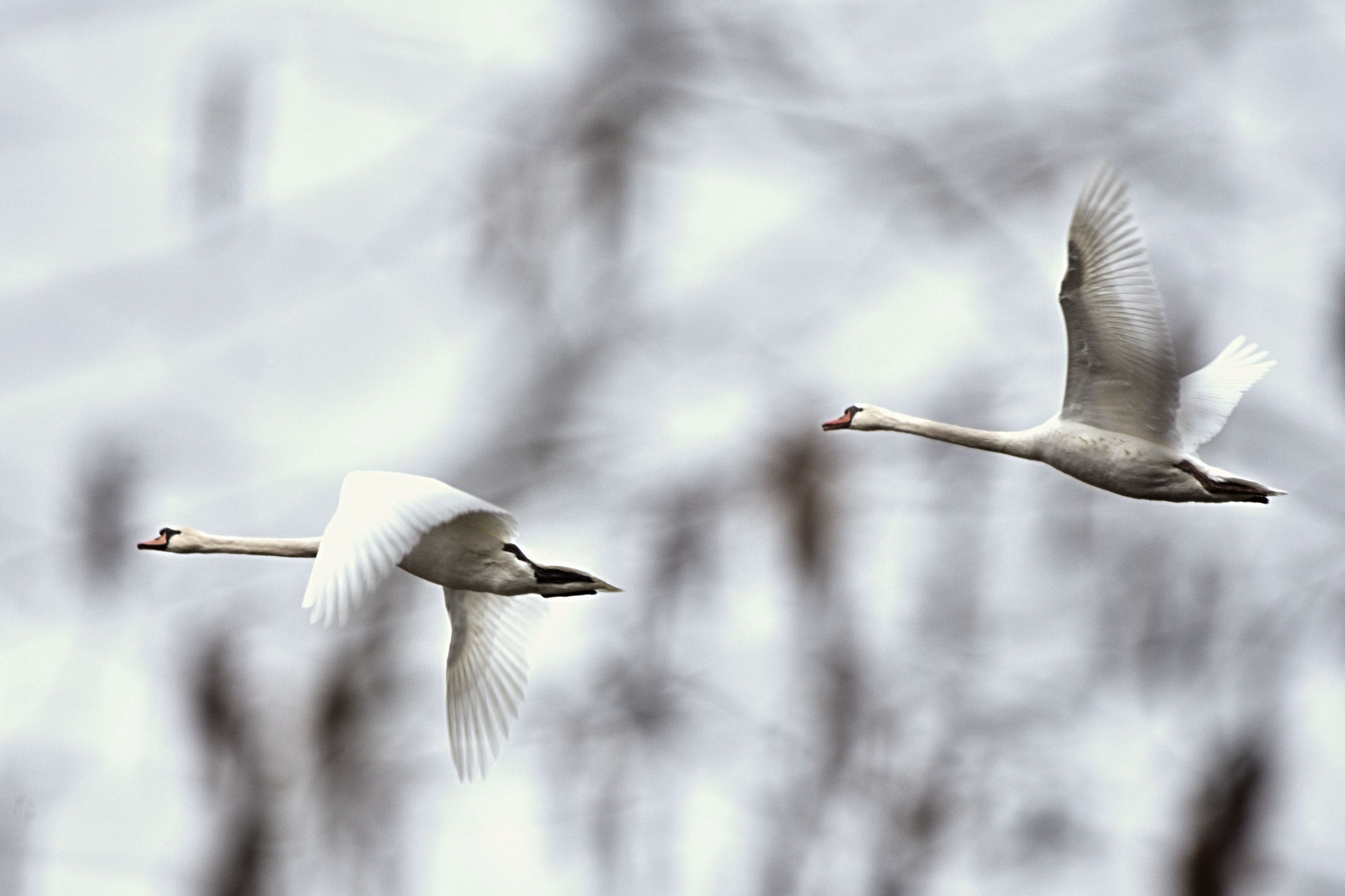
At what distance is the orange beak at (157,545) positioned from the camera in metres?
10.3

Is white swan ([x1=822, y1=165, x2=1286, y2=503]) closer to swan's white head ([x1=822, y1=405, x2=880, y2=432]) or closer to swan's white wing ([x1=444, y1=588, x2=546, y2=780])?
swan's white head ([x1=822, y1=405, x2=880, y2=432])

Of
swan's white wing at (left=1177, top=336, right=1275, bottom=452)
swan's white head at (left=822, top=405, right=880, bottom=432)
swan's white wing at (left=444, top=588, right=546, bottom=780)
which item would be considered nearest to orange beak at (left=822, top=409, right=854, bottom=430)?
swan's white head at (left=822, top=405, right=880, bottom=432)

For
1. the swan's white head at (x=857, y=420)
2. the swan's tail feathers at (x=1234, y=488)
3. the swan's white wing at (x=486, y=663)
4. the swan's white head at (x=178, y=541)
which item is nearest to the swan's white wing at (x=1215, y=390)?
the swan's tail feathers at (x=1234, y=488)

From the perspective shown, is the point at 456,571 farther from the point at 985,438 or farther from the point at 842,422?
the point at 985,438

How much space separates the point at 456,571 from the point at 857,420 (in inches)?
91.2

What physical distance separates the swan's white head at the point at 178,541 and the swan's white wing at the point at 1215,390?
227 inches

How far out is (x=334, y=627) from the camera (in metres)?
5.52

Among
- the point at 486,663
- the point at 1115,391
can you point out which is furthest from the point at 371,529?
the point at 1115,391

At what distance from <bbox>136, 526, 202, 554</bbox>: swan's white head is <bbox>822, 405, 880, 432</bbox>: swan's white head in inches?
155

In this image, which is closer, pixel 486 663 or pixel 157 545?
pixel 486 663

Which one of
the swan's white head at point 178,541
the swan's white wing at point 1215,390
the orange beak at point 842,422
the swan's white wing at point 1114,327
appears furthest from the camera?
the swan's white head at point 178,541

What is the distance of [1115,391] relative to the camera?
8.13m

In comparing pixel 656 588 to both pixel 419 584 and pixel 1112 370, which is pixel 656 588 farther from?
pixel 1112 370

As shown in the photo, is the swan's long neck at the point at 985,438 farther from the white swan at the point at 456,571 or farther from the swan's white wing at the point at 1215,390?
the white swan at the point at 456,571
